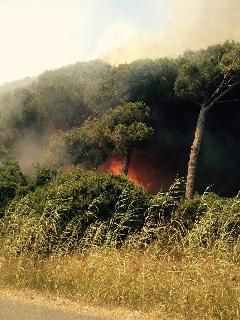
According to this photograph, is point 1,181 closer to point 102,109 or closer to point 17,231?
point 17,231

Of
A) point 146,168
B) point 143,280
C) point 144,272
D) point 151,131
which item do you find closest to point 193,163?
point 151,131

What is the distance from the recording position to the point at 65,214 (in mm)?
13328

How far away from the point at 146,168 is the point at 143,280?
24.3 metres

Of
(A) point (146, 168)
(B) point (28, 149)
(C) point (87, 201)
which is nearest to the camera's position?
(C) point (87, 201)

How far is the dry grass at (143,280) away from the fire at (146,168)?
2221cm

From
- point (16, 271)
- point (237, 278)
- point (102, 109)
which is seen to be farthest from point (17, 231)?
point (102, 109)

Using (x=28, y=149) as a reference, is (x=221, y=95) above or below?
above

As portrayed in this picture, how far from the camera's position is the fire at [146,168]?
31391 mm

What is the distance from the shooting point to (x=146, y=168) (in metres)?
32.2

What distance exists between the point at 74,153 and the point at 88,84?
5747mm

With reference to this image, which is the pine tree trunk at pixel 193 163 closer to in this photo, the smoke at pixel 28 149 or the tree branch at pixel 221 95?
the tree branch at pixel 221 95

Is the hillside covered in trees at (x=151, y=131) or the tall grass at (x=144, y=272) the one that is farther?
the hillside covered in trees at (x=151, y=131)

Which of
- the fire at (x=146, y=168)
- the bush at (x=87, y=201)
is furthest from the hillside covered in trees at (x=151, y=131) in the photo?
the bush at (x=87, y=201)

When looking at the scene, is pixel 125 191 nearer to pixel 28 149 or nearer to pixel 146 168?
pixel 146 168
